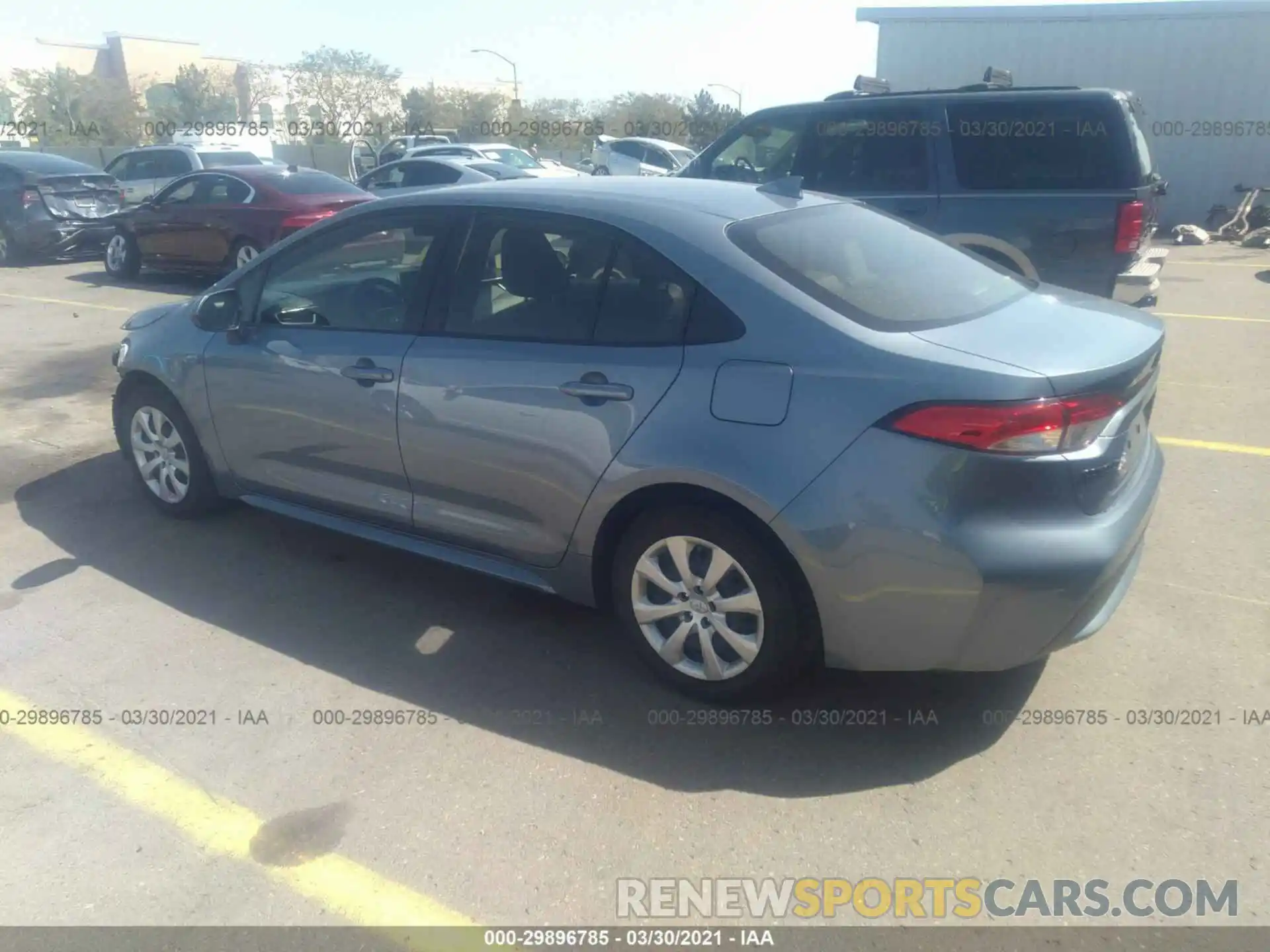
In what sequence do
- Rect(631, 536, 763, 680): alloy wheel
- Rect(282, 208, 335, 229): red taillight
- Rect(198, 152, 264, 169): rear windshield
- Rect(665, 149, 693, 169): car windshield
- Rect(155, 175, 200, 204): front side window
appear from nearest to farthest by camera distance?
Rect(631, 536, 763, 680): alloy wheel, Rect(282, 208, 335, 229): red taillight, Rect(155, 175, 200, 204): front side window, Rect(198, 152, 264, 169): rear windshield, Rect(665, 149, 693, 169): car windshield

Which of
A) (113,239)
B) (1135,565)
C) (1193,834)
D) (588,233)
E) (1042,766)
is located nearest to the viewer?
(1193,834)

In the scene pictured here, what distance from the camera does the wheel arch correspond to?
3.13 metres

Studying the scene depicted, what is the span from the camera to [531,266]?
3.75 meters

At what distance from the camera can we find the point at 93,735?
3.40 meters

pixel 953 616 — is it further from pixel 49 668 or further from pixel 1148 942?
pixel 49 668

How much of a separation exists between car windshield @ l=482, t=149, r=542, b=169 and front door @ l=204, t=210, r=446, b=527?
1833cm

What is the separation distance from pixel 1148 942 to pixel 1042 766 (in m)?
0.67

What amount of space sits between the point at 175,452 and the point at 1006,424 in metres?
3.93

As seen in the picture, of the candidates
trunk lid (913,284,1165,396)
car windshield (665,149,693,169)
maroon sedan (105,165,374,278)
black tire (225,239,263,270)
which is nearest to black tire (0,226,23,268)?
maroon sedan (105,165,374,278)

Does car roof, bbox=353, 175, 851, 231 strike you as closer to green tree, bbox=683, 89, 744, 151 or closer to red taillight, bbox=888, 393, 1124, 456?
red taillight, bbox=888, 393, 1124, 456

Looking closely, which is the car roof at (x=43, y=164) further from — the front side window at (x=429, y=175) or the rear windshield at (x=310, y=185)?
the rear windshield at (x=310, y=185)

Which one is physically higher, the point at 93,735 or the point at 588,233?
the point at 588,233

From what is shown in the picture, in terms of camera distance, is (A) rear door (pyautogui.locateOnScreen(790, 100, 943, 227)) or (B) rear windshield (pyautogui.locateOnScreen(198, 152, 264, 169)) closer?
(A) rear door (pyautogui.locateOnScreen(790, 100, 943, 227))

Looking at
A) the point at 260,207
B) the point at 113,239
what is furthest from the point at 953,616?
the point at 113,239
